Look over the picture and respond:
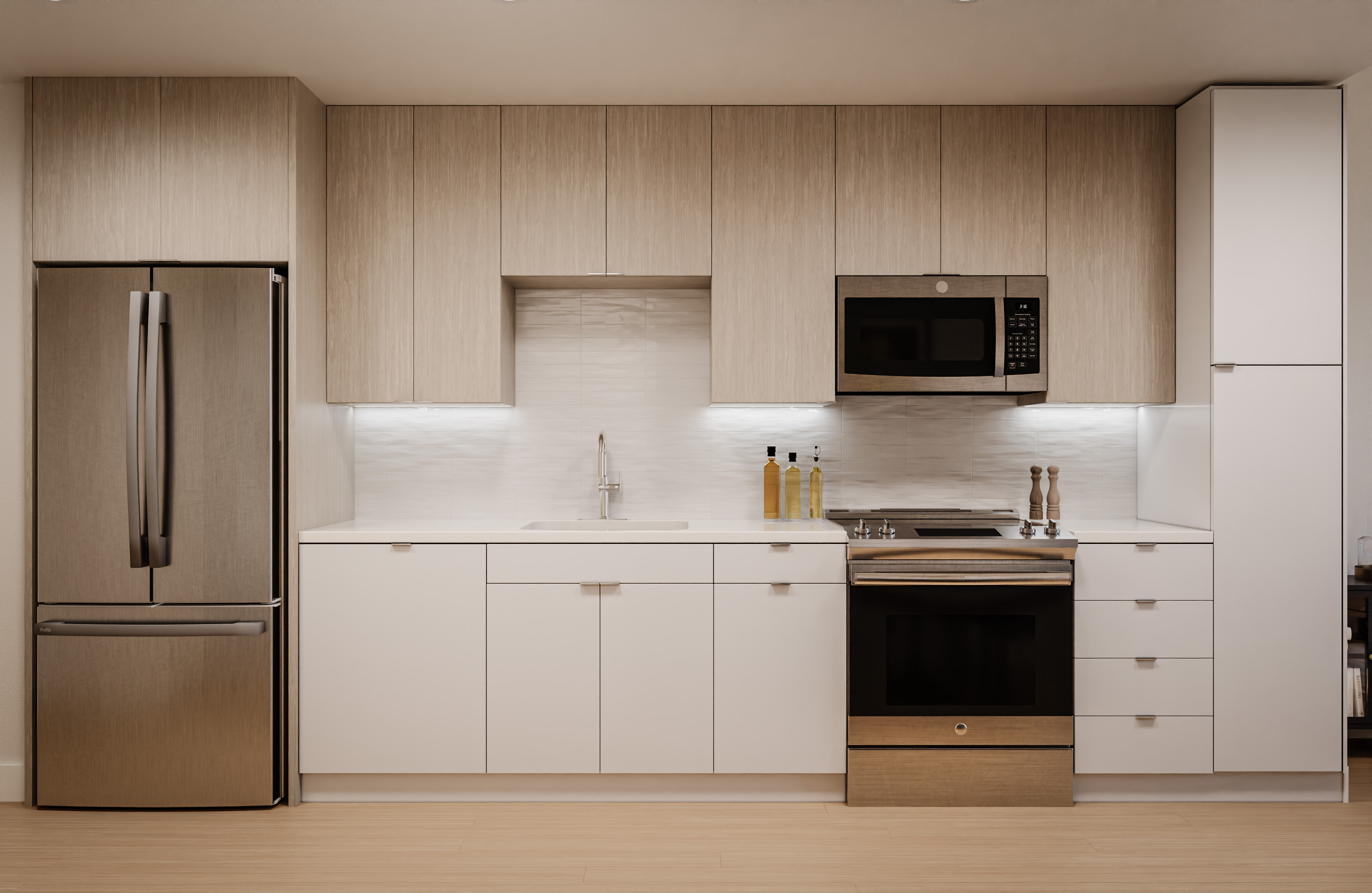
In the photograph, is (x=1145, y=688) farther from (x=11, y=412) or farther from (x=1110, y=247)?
(x=11, y=412)

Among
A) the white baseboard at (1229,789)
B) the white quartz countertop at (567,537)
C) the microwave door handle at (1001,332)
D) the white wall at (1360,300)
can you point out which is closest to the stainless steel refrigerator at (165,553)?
the white quartz countertop at (567,537)

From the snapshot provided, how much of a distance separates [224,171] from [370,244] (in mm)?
497

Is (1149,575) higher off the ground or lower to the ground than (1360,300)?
lower

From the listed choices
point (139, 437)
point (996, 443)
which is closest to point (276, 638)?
point (139, 437)

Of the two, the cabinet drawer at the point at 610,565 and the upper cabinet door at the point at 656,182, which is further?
the upper cabinet door at the point at 656,182

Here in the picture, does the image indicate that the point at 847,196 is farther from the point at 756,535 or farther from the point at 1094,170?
the point at 756,535

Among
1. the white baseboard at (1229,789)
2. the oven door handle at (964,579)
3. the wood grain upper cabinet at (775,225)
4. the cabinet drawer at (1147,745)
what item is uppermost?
the wood grain upper cabinet at (775,225)

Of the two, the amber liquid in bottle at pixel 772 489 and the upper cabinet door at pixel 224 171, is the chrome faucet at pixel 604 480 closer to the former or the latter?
the amber liquid in bottle at pixel 772 489

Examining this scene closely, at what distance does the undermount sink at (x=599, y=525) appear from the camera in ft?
10.6

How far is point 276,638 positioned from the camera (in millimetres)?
2807

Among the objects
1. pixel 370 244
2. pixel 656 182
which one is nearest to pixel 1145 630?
pixel 656 182

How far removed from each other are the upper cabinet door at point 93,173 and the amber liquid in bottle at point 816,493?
240 centimetres

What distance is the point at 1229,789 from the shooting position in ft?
9.46

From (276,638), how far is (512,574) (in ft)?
2.61
